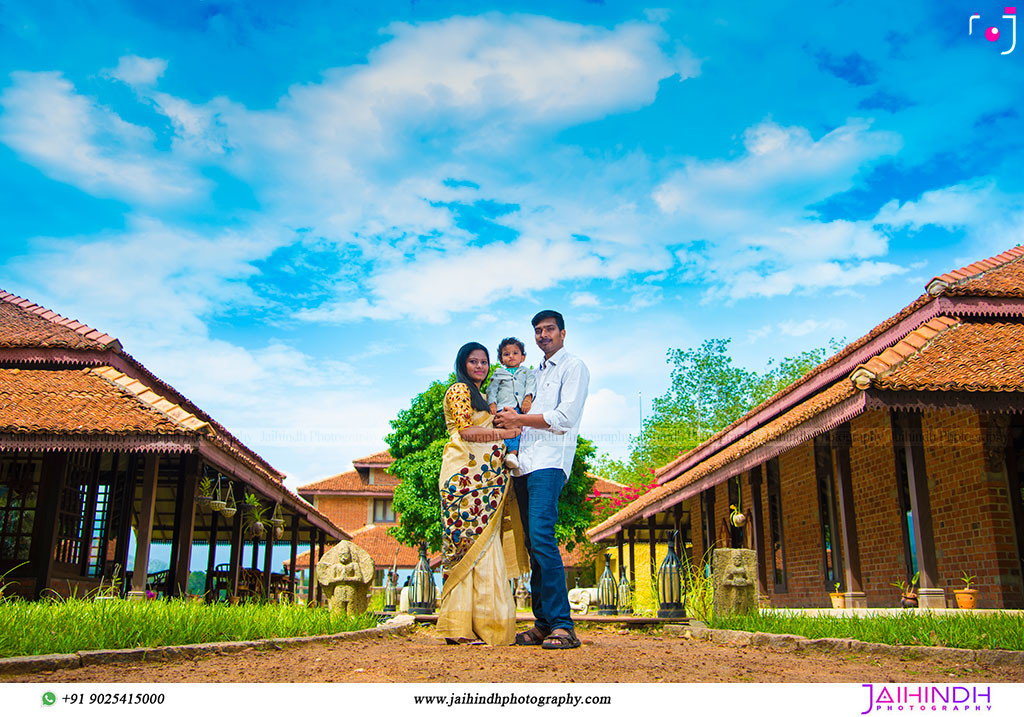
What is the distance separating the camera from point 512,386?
4988 mm

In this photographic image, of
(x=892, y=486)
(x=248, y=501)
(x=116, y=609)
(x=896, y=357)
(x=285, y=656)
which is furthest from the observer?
(x=248, y=501)

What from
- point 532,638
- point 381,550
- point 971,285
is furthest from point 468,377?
point 381,550

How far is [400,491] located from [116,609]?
1963 cm

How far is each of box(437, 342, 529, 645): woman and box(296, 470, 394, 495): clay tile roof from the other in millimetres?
32916

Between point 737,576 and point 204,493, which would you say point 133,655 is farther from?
point 204,493

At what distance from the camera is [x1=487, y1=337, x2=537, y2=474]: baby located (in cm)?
486

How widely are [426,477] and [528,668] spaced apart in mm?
20525

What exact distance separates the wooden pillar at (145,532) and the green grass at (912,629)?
6118 millimetres

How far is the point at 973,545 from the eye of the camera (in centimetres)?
929

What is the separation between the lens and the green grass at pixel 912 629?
4.47 meters

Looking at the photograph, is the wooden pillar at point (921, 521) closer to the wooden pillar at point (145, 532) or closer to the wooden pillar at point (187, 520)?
the wooden pillar at point (145, 532)

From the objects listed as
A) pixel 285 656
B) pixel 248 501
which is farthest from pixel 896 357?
pixel 248 501

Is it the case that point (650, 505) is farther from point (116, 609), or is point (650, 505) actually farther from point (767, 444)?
point (116, 609)
